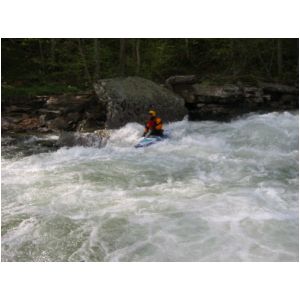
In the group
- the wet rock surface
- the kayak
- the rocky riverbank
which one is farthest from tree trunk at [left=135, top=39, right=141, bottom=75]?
the kayak

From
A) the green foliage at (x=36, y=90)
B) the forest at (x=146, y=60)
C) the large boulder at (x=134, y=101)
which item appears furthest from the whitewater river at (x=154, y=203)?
the forest at (x=146, y=60)

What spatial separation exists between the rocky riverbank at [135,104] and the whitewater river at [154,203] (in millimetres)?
2952

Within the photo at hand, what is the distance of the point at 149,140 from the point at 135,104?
2.84 meters

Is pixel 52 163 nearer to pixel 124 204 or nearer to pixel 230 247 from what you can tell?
pixel 124 204

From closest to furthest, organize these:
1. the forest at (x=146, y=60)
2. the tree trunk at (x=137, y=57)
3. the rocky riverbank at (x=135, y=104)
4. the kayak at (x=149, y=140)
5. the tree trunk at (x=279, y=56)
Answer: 1. the kayak at (x=149, y=140)
2. the rocky riverbank at (x=135, y=104)
3. the forest at (x=146, y=60)
4. the tree trunk at (x=279, y=56)
5. the tree trunk at (x=137, y=57)

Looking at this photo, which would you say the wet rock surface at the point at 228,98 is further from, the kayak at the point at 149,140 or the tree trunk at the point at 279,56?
the kayak at the point at 149,140

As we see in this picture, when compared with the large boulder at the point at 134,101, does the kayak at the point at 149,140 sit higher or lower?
lower

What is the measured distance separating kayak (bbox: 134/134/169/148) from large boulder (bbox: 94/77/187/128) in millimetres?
2214

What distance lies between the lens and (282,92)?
1628 cm

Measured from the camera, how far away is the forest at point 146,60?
706 inches

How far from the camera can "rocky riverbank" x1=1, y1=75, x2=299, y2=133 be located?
1343 centimetres

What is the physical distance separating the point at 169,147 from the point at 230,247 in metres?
5.59

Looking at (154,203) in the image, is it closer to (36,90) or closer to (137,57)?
(36,90)
